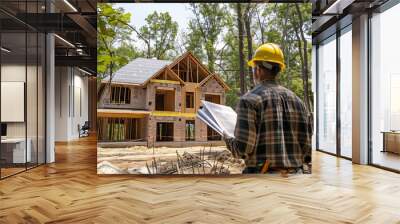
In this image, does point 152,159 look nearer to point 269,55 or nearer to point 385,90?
point 385,90

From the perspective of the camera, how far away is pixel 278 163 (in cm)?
110

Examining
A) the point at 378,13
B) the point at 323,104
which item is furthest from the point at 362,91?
the point at 323,104

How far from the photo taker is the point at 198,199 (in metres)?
4.56

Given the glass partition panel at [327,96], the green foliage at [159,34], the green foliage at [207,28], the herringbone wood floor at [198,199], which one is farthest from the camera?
the glass partition panel at [327,96]

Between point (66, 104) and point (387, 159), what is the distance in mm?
11474

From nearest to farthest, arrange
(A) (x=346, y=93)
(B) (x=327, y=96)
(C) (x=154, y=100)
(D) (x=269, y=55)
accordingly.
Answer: (D) (x=269, y=55) → (C) (x=154, y=100) → (A) (x=346, y=93) → (B) (x=327, y=96)

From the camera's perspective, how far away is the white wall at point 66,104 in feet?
47.9

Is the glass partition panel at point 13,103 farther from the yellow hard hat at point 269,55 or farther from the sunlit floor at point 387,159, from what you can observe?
the sunlit floor at point 387,159

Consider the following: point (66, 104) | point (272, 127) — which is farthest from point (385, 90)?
point (66, 104)

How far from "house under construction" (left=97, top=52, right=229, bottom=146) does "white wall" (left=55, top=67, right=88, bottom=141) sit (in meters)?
9.50

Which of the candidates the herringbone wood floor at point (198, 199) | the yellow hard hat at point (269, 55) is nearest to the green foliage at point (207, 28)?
the herringbone wood floor at point (198, 199)

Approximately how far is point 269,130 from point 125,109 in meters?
4.55

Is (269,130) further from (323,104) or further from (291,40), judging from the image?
(323,104)

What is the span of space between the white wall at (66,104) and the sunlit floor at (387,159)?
36.2ft
